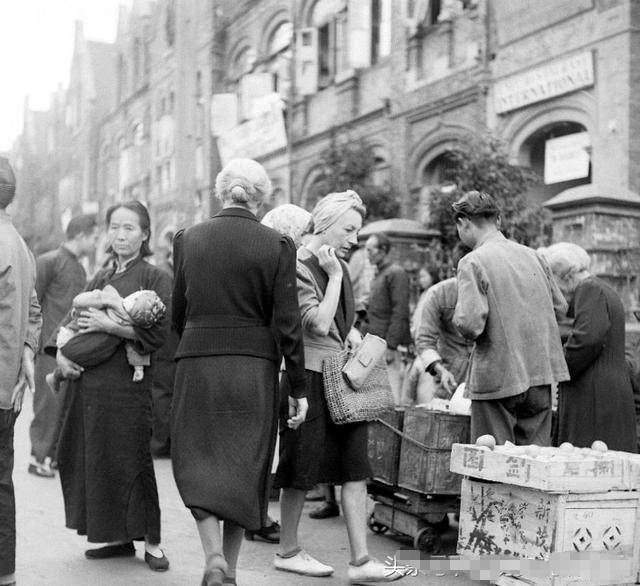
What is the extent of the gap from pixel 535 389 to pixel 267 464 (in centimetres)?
157

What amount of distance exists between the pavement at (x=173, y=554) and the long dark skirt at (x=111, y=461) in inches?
8.0

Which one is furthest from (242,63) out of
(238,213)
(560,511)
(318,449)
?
(560,511)

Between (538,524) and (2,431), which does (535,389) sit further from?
(2,431)

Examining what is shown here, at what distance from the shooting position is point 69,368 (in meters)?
4.83

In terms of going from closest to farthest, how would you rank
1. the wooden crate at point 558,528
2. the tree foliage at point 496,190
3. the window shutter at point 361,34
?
the wooden crate at point 558,528 → the tree foliage at point 496,190 → the window shutter at point 361,34

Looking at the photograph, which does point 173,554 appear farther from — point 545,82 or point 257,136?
point 257,136

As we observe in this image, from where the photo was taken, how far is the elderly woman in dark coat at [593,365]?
212 inches

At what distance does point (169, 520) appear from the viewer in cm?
604

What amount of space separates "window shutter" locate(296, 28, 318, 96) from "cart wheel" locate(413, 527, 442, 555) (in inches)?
688

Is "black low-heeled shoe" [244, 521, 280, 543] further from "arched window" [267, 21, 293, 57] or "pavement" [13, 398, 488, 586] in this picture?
"arched window" [267, 21, 293, 57]

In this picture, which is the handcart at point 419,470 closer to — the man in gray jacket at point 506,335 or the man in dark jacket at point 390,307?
the man in gray jacket at point 506,335

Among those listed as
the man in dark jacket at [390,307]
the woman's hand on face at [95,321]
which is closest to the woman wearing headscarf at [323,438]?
the woman's hand on face at [95,321]

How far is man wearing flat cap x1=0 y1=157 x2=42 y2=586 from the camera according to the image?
4.04m

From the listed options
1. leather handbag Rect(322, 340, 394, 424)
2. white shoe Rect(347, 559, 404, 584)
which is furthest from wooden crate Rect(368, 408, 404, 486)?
white shoe Rect(347, 559, 404, 584)
